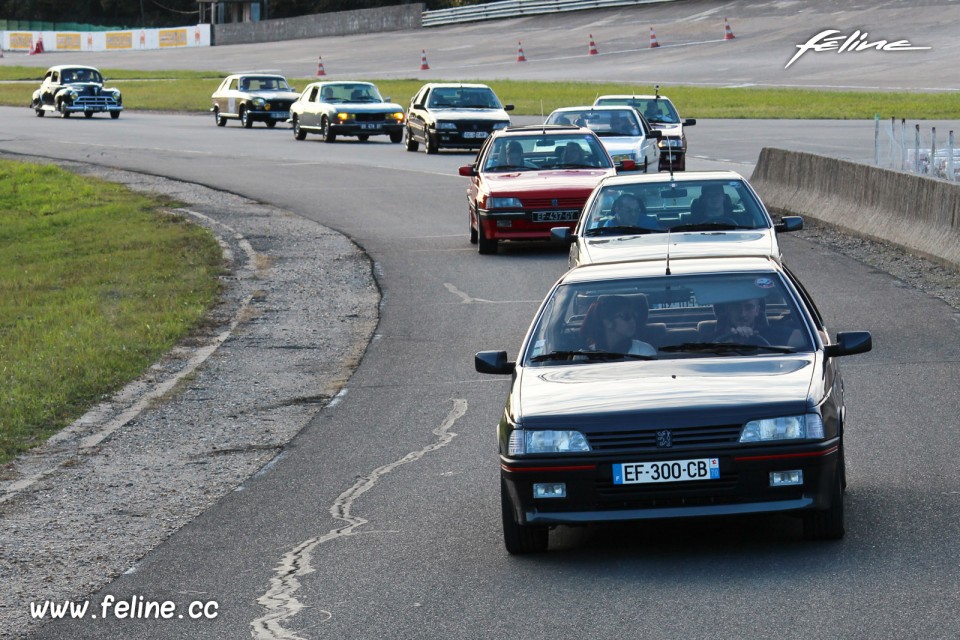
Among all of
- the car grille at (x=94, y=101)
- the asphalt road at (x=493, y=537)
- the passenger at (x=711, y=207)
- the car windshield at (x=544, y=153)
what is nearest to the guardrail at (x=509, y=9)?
the car grille at (x=94, y=101)

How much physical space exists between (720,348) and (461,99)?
1198 inches

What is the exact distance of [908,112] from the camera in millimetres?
41719

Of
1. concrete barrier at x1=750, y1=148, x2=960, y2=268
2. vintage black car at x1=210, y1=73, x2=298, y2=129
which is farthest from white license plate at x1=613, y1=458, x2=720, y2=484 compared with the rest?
vintage black car at x1=210, y1=73, x2=298, y2=129

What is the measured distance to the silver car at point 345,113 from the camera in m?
40.8

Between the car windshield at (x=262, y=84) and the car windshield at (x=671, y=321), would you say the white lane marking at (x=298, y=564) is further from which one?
the car windshield at (x=262, y=84)

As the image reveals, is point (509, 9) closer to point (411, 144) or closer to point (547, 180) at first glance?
point (411, 144)

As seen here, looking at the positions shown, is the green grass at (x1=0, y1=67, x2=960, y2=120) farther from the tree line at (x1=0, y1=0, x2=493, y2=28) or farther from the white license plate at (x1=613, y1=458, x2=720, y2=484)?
the tree line at (x1=0, y1=0, x2=493, y2=28)

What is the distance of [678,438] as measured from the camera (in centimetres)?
714

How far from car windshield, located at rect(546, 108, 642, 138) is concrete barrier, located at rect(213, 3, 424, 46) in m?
69.8

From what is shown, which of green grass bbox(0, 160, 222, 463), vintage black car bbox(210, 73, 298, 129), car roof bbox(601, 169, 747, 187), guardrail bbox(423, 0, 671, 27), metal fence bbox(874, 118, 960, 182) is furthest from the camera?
guardrail bbox(423, 0, 671, 27)

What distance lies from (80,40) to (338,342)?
346 feet

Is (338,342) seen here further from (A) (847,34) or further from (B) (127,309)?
(A) (847,34)

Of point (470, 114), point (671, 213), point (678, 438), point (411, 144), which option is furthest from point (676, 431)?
point (411, 144)

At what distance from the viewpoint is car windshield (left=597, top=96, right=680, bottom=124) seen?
31.8 m
